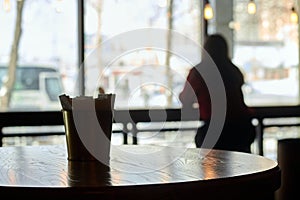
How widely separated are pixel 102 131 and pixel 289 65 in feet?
19.6

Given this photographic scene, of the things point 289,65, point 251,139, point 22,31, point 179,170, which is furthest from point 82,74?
point 179,170

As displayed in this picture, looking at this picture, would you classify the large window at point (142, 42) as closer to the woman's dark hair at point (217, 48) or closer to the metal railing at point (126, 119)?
the metal railing at point (126, 119)

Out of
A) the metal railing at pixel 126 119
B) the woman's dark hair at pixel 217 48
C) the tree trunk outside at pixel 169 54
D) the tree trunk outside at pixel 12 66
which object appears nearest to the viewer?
the woman's dark hair at pixel 217 48

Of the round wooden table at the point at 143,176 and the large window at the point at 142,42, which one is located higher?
the large window at the point at 142,42

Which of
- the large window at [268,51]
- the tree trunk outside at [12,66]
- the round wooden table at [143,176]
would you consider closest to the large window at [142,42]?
the large window at [268,51]

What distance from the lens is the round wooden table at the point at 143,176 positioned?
1.51 metres

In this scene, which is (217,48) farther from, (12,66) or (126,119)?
(12,66)

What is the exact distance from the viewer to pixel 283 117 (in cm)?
645

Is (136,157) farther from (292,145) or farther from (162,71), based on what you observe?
(162,71)

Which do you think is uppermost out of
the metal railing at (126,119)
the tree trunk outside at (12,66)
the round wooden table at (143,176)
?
the tree trunk outside at (12,66)

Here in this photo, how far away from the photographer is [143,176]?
1.71 metres

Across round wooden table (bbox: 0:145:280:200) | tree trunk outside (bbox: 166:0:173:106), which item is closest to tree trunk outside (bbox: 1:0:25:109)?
tree trunk outside (bbox: 166:0:173:106)

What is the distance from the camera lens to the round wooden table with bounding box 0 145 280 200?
59.5 inches

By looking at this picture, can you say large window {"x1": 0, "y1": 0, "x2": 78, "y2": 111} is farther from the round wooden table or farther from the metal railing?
the round wooden table
